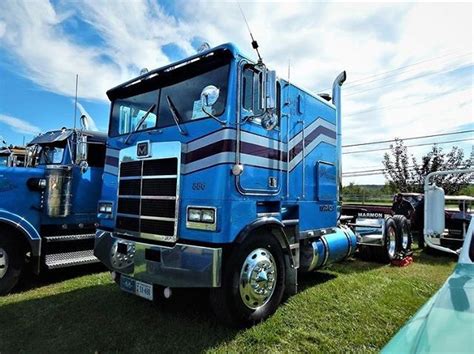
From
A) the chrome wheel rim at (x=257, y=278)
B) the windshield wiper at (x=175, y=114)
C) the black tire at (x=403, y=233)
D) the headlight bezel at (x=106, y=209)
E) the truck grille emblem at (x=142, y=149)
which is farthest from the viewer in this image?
the black tire at (x=403, y=233)

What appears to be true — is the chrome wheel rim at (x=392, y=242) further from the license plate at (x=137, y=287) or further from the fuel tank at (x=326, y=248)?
the license plate at (x=137, y=287)

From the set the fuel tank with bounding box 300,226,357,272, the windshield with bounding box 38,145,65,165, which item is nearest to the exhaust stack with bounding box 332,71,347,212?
the fuel tank with bounding box 300,226,357,272

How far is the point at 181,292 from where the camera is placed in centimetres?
474

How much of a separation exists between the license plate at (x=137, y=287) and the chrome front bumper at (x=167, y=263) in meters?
0.09

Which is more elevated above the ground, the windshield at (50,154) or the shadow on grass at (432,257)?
the windshield at (50,154)

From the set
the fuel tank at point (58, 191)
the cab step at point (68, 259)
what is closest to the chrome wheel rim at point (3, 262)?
the cab step at point (68, 259)

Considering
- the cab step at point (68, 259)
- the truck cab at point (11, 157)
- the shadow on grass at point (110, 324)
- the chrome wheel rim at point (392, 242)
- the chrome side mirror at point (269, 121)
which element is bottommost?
the shadow on grass at point (110, 324)

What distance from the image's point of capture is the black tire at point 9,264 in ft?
16.9

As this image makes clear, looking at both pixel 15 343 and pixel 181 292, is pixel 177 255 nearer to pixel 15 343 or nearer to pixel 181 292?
pixel 181 292

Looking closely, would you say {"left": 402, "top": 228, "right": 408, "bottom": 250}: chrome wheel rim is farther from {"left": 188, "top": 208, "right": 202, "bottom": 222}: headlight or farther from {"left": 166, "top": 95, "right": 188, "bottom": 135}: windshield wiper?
{"left": 166, "top": 95, "right": 188, "bottom": 135}: windshield wiper

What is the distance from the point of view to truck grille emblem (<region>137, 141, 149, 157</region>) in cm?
414

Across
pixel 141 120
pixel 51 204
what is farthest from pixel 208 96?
pixel 51 204

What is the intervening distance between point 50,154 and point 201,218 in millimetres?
4402

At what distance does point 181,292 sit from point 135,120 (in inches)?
96.9
